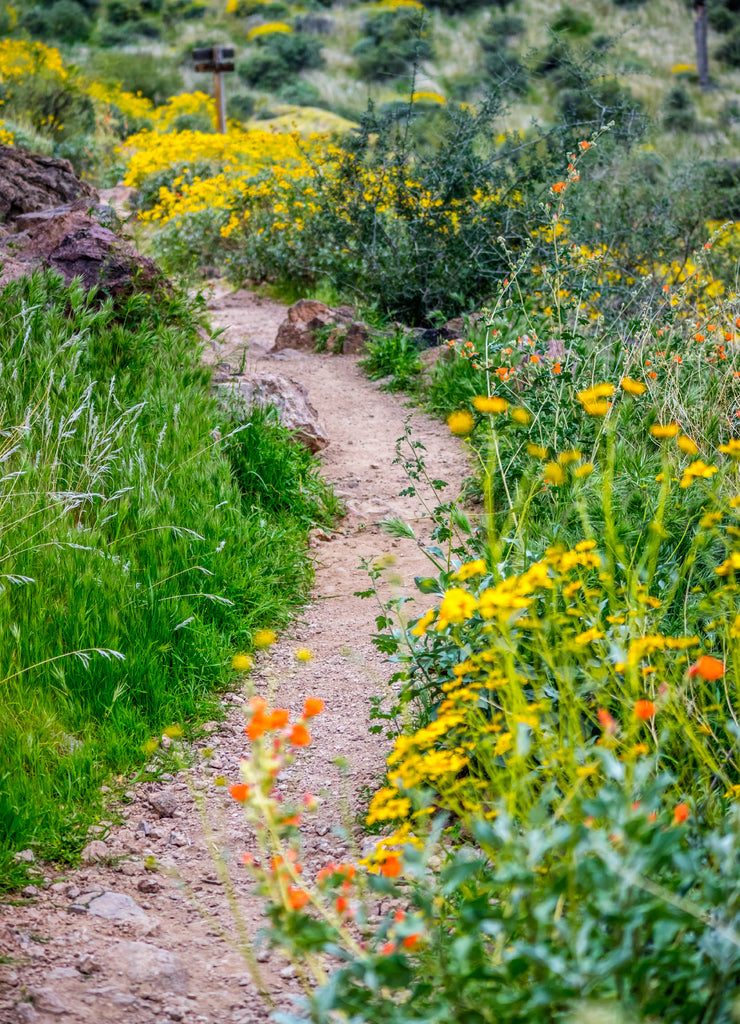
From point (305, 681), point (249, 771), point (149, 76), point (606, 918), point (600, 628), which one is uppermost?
point (149, 76)

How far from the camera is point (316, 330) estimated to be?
7.19m

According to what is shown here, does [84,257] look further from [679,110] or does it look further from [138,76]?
[679,110]

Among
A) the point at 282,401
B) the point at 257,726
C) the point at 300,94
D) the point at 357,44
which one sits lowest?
the point at 282,401

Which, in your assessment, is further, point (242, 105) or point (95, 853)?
point (242, 105)

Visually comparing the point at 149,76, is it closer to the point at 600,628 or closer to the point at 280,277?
the point at 280,277

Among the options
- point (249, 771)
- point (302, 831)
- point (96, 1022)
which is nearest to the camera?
point (249, 771)

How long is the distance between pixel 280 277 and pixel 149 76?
20.0 meters

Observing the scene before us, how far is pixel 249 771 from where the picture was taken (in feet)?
4.10

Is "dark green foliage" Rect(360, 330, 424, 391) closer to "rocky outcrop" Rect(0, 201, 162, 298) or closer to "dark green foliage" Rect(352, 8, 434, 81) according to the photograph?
"rocky outcrop" Rect(0, 201, 162, 298)

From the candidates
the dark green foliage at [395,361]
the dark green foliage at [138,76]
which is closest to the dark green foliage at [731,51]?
the dark green foliage at [138,76]

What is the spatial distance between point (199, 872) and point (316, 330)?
543 centimetres

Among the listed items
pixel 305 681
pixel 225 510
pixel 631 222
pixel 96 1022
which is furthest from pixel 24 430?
pixel 631 222

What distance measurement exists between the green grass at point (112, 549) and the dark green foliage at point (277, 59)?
99.7ft

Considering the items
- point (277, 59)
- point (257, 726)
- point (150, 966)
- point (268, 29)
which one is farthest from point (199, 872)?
point (268, 29)
